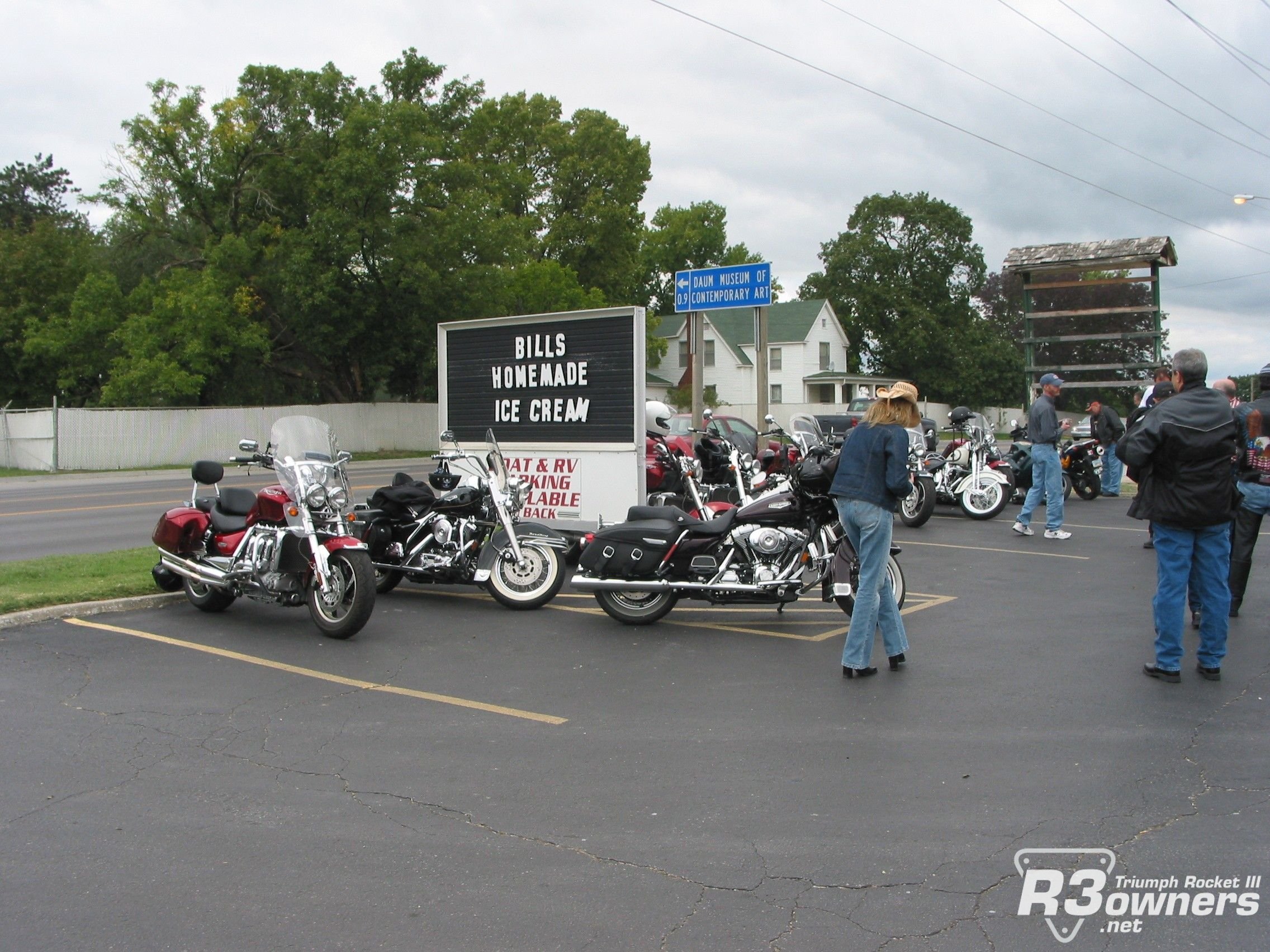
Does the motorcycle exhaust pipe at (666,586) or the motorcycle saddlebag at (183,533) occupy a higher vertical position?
the motorcycle saddlebag at (183,533)

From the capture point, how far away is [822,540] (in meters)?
8.38

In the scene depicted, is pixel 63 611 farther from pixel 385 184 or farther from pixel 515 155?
pixel 515 155

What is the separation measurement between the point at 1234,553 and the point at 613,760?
18.5 feet

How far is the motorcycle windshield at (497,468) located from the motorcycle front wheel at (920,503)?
7215 millimetres

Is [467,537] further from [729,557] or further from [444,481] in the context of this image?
[729,557]

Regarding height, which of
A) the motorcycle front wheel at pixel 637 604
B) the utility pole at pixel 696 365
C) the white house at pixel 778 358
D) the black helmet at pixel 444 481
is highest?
the white house at pixel 778 358

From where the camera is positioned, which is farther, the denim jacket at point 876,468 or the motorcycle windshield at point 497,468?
the motorcycle windshield at point 497,468

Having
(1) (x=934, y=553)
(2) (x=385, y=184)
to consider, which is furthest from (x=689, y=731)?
(2) (x=385, y=184)

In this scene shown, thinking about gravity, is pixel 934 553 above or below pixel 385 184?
below

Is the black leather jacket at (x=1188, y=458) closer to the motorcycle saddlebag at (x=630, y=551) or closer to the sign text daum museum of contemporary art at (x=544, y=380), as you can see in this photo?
the motorcycle saddlebag at (x=630, y=551)

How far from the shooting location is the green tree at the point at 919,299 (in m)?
70.6

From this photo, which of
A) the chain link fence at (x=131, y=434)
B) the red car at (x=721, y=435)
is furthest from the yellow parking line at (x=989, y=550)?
the chain link fence at (x=131, y=434)

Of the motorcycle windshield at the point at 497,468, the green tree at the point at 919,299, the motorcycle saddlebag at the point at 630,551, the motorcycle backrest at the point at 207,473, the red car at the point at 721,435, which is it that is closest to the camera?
the motorcycle saddlebag at the point at 630,551

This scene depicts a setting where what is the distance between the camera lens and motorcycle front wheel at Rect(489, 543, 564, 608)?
9.23 metres
